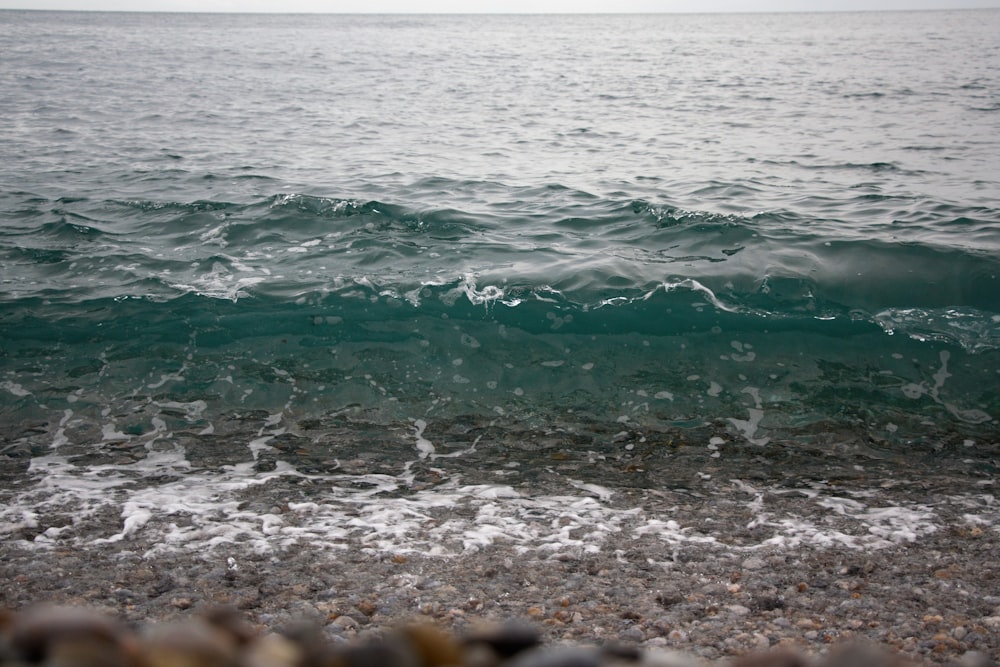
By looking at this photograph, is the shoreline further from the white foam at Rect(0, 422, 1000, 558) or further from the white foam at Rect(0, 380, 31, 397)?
the white foam at Rect(0, 380, 31, 397)

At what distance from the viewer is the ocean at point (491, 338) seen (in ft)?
17.0

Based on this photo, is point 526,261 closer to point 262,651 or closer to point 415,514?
point 415,514

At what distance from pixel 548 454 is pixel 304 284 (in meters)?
4.74

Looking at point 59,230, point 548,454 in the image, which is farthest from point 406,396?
point 59,230

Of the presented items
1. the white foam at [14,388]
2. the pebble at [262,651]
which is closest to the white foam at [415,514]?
the white foam at [14,388]

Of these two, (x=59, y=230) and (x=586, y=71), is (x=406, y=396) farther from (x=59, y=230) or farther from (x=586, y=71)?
(x=586, y=71)

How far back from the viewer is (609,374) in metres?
7.52

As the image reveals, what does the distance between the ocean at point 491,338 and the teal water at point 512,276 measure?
49 millimetres

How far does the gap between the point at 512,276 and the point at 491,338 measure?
163 cm

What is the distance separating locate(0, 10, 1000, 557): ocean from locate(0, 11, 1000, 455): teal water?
0.16 ft

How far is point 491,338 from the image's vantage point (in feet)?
27.1

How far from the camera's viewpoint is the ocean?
17.0ft

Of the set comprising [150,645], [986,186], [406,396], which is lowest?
[406,396]

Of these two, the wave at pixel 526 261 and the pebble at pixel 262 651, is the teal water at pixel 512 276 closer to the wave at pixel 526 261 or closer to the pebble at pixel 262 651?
the wave at pixel 526 261
